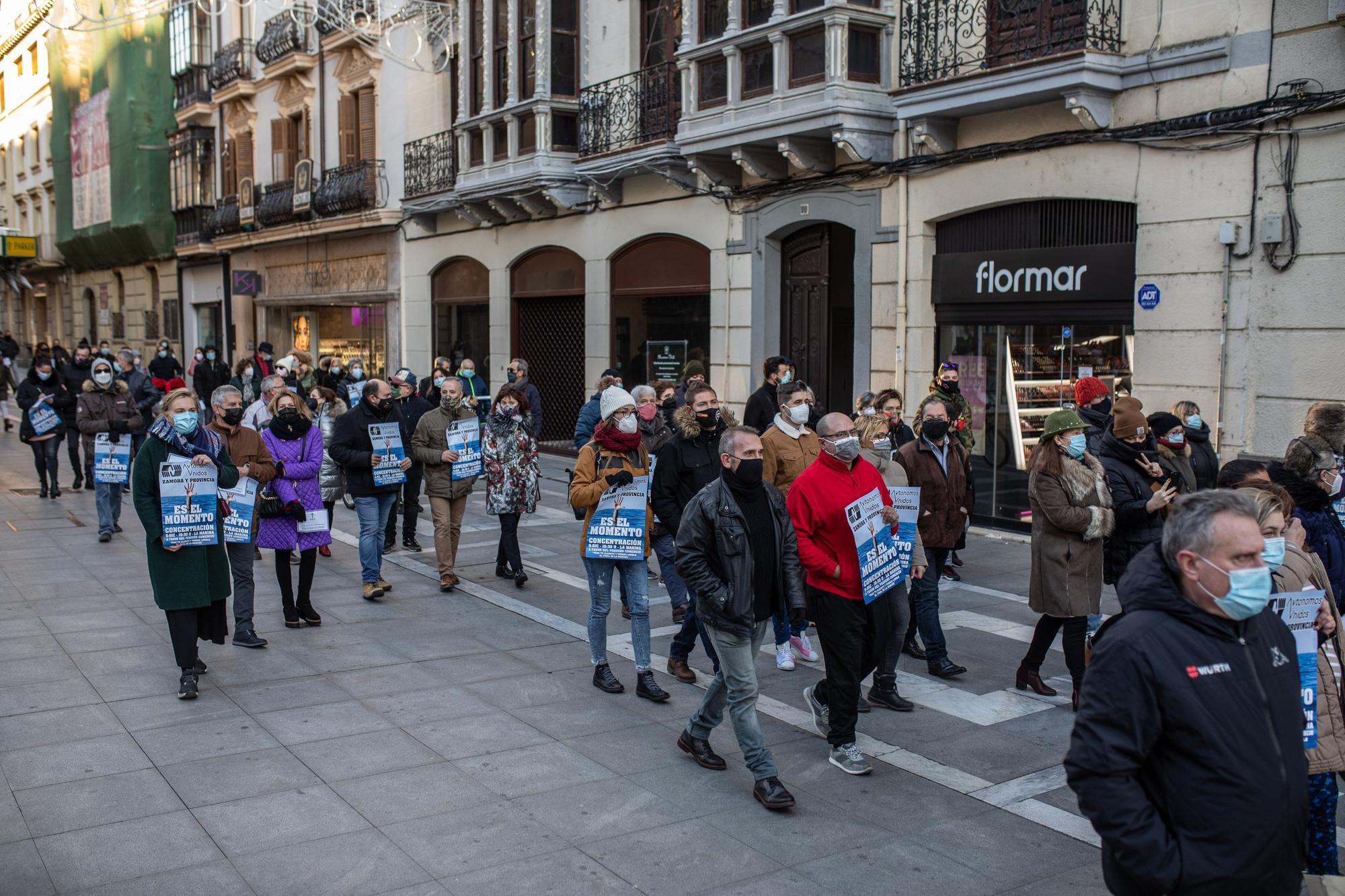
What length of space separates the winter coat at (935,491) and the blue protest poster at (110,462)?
28.2 ft

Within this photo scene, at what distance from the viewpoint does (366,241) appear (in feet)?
86.8

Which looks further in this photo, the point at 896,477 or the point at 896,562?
the point at 896,477

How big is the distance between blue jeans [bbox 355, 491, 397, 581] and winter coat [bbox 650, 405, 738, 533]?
10.5 ft

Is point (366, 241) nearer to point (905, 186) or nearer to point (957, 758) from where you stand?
point (905, 186)

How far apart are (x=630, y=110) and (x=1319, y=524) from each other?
13725 millimetres

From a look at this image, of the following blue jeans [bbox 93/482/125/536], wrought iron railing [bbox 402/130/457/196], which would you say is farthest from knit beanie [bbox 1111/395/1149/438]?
wrought iron railing [bbox 402/130/457/196]

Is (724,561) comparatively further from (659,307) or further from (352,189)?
(352,189)

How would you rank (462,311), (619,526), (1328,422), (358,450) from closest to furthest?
(1328,422), (619,526), (358,450), (462,311)

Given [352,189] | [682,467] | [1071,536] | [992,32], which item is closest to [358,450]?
[682,467]

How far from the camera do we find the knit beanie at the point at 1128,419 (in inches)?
263

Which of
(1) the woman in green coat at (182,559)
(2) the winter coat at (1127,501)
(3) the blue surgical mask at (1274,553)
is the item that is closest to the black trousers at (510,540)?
(1) the woman in green coat at (182,559)

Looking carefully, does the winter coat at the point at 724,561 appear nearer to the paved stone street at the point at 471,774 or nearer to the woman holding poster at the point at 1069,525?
the paved stone street at the point at 471,774

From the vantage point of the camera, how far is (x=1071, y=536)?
6.73 meters

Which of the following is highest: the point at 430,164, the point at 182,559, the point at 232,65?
the point at 232,65
